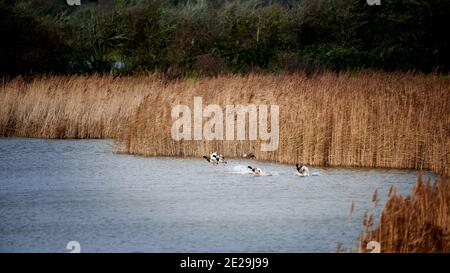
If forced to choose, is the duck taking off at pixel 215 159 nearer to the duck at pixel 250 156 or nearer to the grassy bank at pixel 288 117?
the duck at pixel 250 156

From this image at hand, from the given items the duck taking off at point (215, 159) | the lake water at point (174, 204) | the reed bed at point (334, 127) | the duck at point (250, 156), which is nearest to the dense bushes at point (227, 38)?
the reed bed at point (334, 127)

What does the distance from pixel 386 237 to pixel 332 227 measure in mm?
1756

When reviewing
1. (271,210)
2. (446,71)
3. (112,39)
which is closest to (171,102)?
(271,210)

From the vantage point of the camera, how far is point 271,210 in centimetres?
1077

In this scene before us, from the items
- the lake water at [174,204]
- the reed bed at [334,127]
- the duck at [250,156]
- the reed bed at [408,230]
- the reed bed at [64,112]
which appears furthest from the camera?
the reed bed at [64,112]

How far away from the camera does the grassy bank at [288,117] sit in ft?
44.8

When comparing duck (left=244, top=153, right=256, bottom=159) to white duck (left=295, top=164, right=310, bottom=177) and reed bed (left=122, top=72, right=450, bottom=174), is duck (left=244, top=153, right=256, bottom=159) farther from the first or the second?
white duck (left=295, top=164, right=310, bottom=177)

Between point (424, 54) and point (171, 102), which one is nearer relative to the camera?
point (171, 102)

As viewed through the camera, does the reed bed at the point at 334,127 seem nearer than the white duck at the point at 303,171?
No

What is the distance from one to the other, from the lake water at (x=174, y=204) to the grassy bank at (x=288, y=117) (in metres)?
0.44

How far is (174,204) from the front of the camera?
1122 centimetres

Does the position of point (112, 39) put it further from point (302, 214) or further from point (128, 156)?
point (302, 214)
